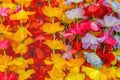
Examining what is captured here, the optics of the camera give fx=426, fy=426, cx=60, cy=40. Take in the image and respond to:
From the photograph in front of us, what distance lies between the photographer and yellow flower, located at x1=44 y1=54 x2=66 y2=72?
1130mm

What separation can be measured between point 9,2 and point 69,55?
0.85ft

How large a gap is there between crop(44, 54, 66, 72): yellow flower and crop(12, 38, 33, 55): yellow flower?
64 mm

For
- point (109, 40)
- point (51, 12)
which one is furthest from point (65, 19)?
point (109, 40)

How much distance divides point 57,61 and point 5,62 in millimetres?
138

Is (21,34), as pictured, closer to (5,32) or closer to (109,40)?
(5,32)

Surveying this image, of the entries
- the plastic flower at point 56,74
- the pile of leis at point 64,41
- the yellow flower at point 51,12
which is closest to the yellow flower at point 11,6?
the pile of leis at point 64,41

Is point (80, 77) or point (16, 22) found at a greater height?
point (16, 22)

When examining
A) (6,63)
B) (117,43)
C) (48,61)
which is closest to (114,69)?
(117,43)

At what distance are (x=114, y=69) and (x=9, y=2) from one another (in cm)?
38

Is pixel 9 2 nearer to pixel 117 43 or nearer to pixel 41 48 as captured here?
pixel 41 48

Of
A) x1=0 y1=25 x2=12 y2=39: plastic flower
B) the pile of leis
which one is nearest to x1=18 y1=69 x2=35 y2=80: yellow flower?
the pile of leis

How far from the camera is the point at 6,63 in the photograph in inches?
44.2

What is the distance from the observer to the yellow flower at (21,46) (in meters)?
1.14

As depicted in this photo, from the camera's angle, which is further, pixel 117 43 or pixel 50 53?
pixel 50 53
